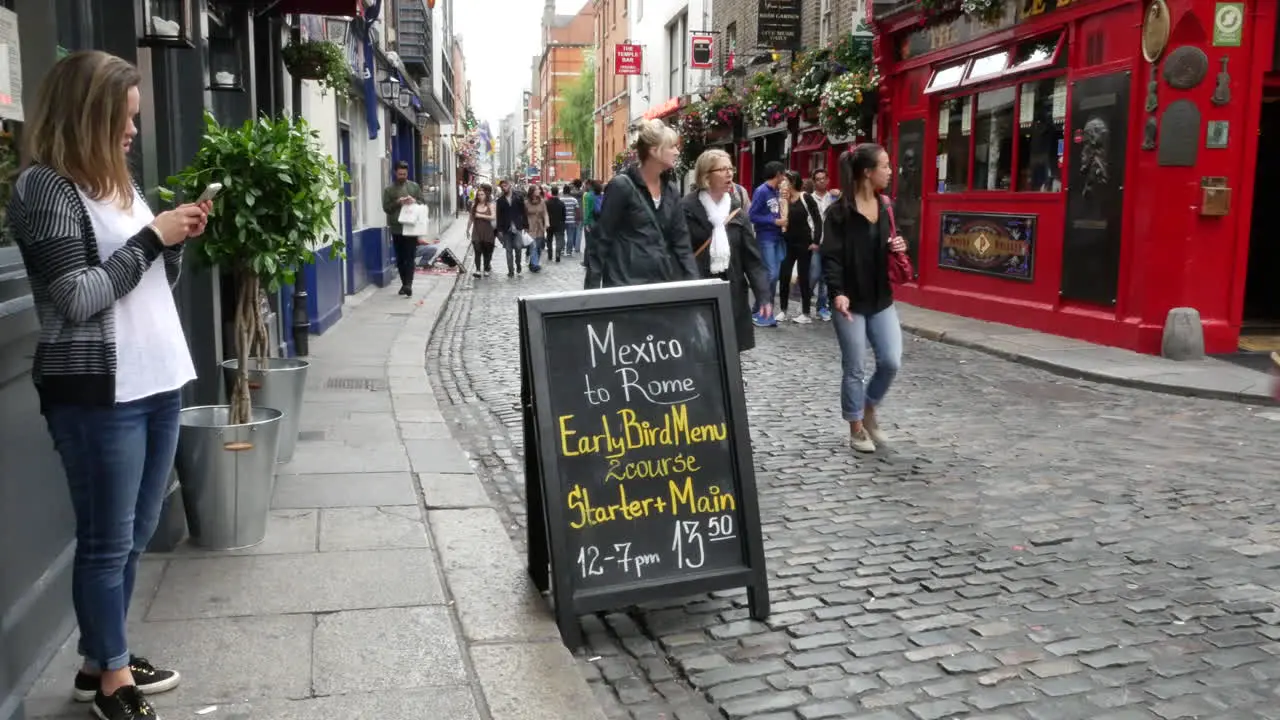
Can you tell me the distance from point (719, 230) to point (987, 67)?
7.04 m

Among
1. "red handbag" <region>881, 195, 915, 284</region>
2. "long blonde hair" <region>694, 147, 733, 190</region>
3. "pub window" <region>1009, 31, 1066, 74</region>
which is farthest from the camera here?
"pub window" <region>1009, 31, 1066, 74</region>

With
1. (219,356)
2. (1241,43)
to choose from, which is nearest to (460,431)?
(219,356)

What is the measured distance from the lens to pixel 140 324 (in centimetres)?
307

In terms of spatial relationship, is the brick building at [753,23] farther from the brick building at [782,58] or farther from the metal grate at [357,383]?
the metal grate at [357,383]

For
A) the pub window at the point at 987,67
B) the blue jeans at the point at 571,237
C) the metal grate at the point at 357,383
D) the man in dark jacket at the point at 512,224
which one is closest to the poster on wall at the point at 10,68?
the metal grate at the point at 357,383

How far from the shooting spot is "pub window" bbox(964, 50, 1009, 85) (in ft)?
42.3

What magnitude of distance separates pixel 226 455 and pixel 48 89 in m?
1.97

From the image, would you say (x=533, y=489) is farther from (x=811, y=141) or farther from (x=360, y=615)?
(x=811, y=141)

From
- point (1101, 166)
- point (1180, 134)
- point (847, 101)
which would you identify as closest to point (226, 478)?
point (1180, 134)

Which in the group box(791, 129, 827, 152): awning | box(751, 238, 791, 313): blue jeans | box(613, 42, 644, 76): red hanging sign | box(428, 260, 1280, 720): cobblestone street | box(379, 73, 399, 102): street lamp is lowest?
box(428, 260, 1280, 720): cobblestone street

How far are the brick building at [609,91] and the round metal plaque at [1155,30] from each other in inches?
1228

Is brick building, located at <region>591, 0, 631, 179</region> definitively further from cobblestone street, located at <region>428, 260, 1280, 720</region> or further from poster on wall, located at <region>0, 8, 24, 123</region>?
poster on wall, located at <region>0, 8, 24, 123</region>

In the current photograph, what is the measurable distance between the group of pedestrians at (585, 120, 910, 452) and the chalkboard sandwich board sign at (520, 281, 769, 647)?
1869mm

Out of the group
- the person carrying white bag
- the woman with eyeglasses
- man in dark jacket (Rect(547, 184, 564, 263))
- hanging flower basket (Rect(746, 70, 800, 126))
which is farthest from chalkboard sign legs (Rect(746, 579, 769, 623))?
man in dark jacket (Rect(547, 184, 564, 263))
